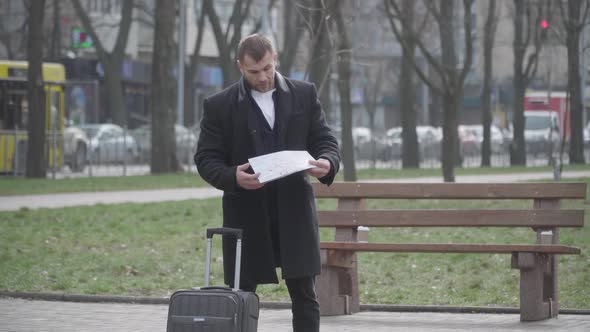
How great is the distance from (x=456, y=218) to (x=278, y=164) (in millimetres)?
3299

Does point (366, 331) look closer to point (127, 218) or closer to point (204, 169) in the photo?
point (204, 169)

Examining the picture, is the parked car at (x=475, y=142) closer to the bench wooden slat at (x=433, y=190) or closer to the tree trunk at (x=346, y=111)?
the tree trunk at (x=346, y=111)

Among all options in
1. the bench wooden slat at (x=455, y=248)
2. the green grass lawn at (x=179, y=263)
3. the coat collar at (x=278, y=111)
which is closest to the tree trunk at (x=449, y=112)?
the green grass lawn at (x=179, y=263)

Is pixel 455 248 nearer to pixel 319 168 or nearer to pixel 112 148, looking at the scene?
pixel 319 168

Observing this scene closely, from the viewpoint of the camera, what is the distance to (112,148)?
34.9 meters

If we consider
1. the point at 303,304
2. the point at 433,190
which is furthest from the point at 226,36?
the point at 303,304

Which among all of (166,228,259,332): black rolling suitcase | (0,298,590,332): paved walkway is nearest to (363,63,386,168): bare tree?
(0,298,590,332): paved walkway

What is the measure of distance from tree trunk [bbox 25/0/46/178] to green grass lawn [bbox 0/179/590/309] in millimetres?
12937

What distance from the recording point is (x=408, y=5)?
2752 cm

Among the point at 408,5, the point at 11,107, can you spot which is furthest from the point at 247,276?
the point at 11,107

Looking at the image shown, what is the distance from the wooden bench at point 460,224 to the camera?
28.5 feet

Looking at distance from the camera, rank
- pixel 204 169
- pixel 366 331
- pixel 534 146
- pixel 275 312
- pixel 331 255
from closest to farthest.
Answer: pixel 204 169 < pixel 366 331 < pixel 331 255 < pixel 275 312 < pixel 534 146

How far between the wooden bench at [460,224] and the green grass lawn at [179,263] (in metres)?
0.92

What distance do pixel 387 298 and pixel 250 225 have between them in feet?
13.5
